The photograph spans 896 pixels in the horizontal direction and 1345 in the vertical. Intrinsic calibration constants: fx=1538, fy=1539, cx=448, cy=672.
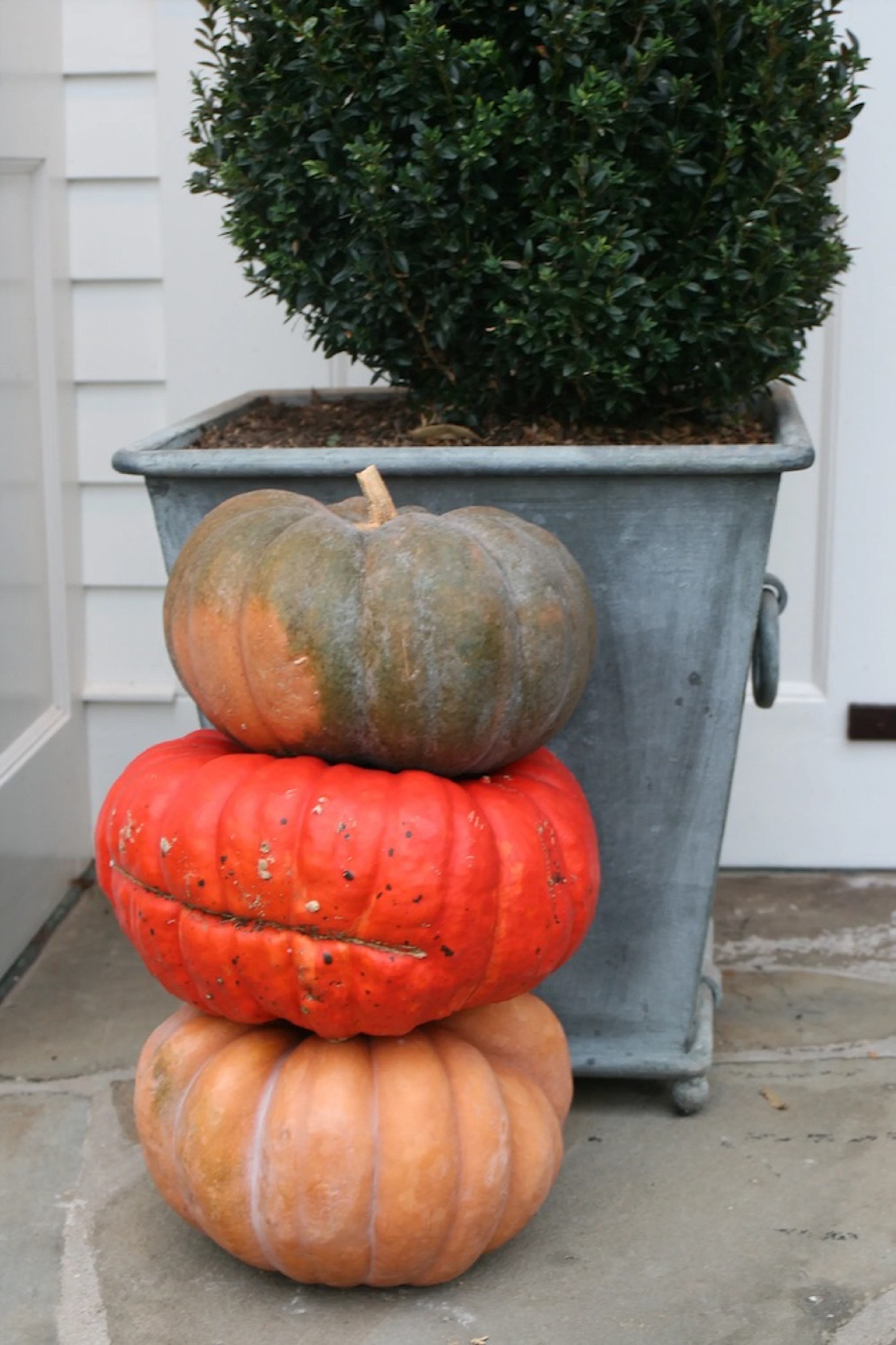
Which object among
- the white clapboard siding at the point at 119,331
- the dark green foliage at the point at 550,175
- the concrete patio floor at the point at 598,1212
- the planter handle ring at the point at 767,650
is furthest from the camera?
the white clapboard siding at the point at 119,331

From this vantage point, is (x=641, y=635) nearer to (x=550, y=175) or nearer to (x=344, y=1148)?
(x=550, y=175)

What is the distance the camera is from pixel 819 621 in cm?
317

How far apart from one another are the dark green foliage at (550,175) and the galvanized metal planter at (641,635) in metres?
0.16

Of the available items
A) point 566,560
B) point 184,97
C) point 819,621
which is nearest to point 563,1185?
point 566,560

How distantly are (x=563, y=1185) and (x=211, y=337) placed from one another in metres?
1.80

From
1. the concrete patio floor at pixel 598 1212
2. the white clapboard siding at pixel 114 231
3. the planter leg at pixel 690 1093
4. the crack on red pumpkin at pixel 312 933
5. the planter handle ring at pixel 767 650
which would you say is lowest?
the concrete patio floor at pixel 598 1212

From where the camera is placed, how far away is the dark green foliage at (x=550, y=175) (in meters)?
1.98

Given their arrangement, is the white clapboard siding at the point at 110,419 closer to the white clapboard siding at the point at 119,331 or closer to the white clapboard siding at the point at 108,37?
the white clapboard siding at the point at 119,331

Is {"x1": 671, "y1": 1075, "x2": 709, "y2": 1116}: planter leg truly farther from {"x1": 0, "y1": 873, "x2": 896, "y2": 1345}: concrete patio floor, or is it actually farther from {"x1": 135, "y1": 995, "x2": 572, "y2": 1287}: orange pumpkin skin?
{"x1": 135, "y1": 995, "x2": 572, "y2": 1287}: orange pumpkin skin

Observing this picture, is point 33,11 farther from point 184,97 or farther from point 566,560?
point 566,560

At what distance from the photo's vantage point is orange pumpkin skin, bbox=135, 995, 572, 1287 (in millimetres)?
1802

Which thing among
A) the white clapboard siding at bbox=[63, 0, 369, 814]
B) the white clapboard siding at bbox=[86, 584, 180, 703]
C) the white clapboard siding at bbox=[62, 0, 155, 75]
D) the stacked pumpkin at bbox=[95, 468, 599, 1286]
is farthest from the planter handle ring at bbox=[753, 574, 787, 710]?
the white clapboard siding at bbox=[62, 0, 155, 75]

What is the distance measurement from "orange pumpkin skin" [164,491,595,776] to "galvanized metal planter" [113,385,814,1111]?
18cm

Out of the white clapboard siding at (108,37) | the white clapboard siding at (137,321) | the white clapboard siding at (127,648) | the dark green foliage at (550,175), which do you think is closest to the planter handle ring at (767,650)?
the dark green foliage at (550,175)
